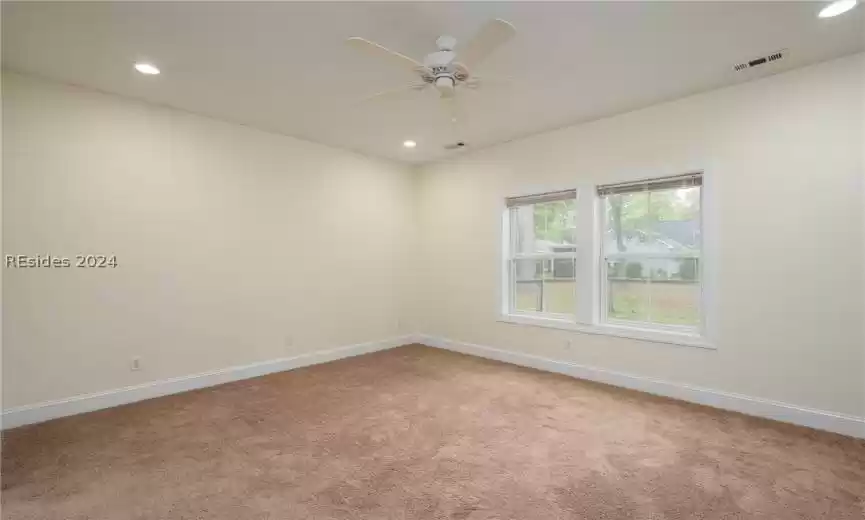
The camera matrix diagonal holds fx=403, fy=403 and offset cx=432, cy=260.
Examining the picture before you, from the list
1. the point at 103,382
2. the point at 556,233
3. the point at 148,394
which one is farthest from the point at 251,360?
the point at 556,233

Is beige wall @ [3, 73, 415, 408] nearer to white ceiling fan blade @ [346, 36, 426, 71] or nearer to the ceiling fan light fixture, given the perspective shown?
the ceiling fan light fixture

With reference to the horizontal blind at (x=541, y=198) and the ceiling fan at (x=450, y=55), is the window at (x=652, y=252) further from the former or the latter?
the ceiling fan at (x=450, y=55)

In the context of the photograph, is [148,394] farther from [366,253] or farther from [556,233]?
[556,233]

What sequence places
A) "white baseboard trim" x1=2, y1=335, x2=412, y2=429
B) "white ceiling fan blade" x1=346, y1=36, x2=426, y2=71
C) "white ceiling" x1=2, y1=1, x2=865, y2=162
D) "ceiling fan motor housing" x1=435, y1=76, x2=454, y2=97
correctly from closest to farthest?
1. "white ceiling fan blade" x1=346, y1=36, x2=426, y2=71
2. "white ceiling" x1=2, y1=1, x2=865, y2=162
3. "ceiling fan motor housing" x1=435, y1=76, x2=454, y2=97
4. "white baseboard trim" x1=2, y1=335, x2=412, y2=429

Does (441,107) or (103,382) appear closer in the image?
(103,382)

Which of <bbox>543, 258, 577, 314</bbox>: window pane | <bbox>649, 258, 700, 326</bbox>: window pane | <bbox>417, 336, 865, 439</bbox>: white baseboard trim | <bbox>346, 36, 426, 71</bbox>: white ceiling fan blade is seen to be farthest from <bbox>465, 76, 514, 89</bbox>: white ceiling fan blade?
<bbox>417, 336, 865, 439</bbox>: white baseboard trim

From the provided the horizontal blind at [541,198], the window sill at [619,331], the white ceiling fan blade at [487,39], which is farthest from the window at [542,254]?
the white ceiling fan blade at [487,39]

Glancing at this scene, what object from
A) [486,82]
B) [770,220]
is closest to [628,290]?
[770,220]

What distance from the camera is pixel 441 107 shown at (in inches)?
142

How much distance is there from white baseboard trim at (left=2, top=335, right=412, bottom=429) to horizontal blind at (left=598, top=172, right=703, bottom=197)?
132 inches

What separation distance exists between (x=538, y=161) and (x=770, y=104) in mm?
1960

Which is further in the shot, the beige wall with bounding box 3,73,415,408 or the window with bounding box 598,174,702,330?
the window with bounding box 598,174,702,330

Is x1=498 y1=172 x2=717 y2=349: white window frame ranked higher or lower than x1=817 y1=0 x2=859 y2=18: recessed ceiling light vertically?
lower

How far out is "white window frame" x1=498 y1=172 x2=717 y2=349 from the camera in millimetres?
3293
